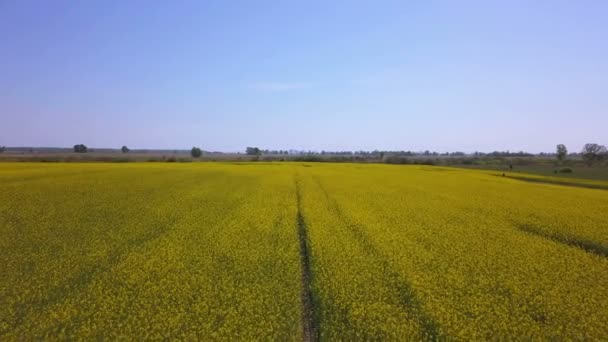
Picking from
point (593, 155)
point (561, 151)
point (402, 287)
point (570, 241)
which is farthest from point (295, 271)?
point (561, 151)

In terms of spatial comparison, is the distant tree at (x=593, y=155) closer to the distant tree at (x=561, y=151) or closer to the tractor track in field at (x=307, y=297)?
the distant tree at (x=561, y=151)

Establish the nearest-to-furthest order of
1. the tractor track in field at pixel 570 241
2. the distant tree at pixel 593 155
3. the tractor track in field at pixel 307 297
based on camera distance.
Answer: the tractor track in field at pixel 307 297 → the tractor track in field at pixel 570 241 → the distant tree at pixel 593 155

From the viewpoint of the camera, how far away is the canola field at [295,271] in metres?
7.21


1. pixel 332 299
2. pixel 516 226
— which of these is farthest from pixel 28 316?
pixel 516 226

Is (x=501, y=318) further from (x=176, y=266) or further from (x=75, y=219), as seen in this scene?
(x=75, y=219)

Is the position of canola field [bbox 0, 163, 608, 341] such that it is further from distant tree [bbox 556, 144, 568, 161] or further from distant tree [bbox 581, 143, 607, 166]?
distant tree [bbox 556, 144, 568, 161]

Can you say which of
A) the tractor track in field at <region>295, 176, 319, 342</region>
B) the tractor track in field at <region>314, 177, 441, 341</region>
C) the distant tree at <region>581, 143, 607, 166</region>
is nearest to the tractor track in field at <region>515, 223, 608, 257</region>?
the tractor track in field at <region>314, 177, 441, 341</region>

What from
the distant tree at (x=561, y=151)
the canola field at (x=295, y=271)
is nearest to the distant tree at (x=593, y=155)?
the distant tree at (x=561, y=151)

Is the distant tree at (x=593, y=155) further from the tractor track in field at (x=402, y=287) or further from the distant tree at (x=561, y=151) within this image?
the tractor track in field at (x=402, y=287)

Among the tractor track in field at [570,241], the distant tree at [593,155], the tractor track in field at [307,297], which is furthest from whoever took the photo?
the distant tree at [593,155]

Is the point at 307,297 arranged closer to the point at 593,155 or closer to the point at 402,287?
the point at 402,287

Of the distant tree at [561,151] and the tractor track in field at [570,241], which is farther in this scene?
the distant tree at [561,151]

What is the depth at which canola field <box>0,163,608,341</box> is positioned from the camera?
7215mm

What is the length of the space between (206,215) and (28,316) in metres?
9.45
